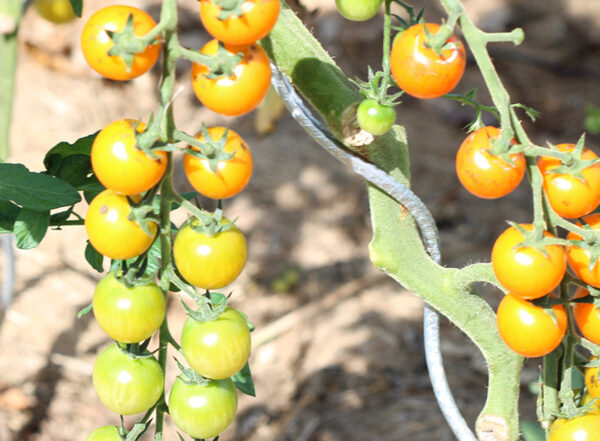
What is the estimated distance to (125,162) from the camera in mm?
565

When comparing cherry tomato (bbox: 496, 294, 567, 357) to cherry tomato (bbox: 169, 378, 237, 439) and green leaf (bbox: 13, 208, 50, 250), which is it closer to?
cherry tomato (bbox: 169, 378, 237, 439)

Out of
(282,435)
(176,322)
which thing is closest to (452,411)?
(282,435)

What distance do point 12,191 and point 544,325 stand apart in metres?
0.57

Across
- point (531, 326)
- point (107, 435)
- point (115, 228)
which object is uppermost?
point (115, 228)

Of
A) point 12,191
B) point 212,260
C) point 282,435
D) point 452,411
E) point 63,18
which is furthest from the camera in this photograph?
point 282,435

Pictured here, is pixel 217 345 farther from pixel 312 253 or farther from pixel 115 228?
pixel 312 253

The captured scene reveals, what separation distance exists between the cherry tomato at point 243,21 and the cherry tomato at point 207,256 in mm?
174

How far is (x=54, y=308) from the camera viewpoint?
2.21 m

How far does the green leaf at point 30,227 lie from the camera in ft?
2.58

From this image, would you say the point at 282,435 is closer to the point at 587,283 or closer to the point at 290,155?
the point at 290,155

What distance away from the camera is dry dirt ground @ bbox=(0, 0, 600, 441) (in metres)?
2.02

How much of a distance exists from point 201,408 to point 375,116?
0.33 metres

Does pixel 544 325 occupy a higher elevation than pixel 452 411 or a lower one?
higher

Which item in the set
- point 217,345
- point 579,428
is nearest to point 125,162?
point 217,345
